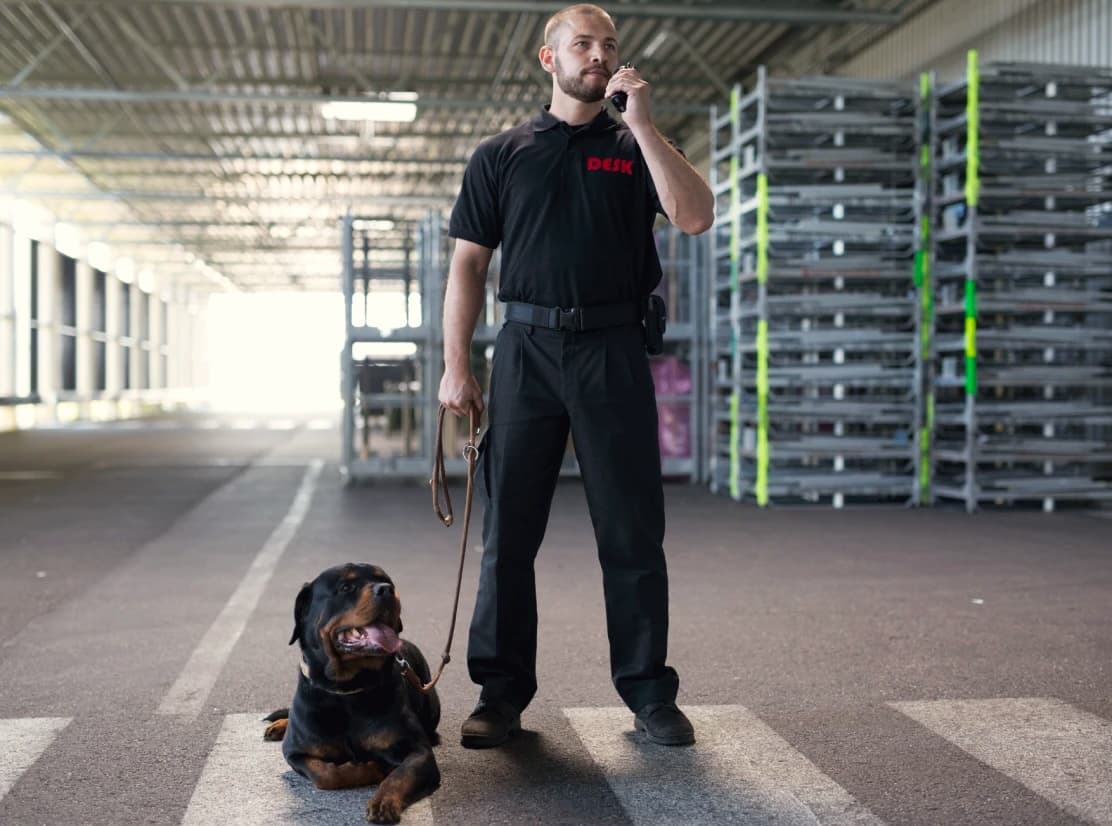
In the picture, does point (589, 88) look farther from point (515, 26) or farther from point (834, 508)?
point (515, 26)

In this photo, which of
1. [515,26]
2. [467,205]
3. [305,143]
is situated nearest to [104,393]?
[305,143]

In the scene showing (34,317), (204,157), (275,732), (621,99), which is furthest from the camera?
(34,317)

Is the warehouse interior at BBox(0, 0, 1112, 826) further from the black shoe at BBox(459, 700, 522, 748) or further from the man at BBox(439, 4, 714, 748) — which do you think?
the man at BBox(439, 4, 714, 748)

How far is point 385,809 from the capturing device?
10.7 feet

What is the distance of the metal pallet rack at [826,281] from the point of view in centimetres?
1153

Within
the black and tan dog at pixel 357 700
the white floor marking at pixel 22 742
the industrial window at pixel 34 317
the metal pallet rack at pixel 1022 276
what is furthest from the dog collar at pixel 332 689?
the industrial window at pixel 34 317

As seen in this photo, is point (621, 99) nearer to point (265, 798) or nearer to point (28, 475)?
point (265, 798)

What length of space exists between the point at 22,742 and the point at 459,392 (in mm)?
1781

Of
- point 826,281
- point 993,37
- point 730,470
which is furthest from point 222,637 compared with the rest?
point 993,37

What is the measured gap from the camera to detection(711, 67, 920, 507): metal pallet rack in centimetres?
1153

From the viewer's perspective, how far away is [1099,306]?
11.3 meters

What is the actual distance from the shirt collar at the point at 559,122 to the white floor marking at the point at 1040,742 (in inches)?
86.9

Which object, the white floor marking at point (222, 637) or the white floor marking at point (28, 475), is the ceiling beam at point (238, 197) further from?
the white floor marking at point (222, 637)

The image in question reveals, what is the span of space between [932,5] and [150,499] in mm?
12025
